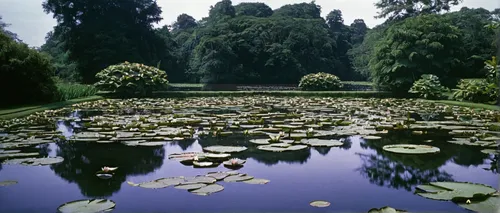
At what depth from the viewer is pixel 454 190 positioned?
9.20 ft

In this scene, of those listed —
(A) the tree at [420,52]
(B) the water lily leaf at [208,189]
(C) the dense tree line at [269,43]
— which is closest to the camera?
(B) the water lily leaf at [208,189]

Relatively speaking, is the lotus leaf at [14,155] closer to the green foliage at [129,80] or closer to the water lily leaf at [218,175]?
the water lily leaf at [218,175]

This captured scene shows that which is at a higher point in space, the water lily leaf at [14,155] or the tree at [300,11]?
the tree at [300,11]

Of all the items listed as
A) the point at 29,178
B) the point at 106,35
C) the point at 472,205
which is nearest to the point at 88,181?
the point at 29,178

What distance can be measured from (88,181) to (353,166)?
7.50 ft

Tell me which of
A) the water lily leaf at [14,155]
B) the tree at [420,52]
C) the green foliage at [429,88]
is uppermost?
the tree at [420,52]

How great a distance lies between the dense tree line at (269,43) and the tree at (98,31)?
0.05 meters

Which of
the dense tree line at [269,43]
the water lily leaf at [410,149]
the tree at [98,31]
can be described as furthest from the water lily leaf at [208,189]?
the tree at [98,31]

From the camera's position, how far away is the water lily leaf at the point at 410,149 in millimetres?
4254

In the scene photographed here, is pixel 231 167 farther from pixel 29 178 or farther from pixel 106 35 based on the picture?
pixel 106 35

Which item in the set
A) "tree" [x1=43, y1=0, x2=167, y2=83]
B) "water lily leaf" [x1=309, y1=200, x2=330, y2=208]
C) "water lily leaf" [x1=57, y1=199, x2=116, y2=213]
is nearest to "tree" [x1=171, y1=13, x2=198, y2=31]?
"tree" [x1=43, y1=0, x2=167, y2=83]

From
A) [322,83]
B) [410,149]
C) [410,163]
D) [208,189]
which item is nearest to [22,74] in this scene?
[208,189]

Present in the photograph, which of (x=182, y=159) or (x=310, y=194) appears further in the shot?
(x=182, y=159)

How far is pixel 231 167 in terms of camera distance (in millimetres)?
3674
